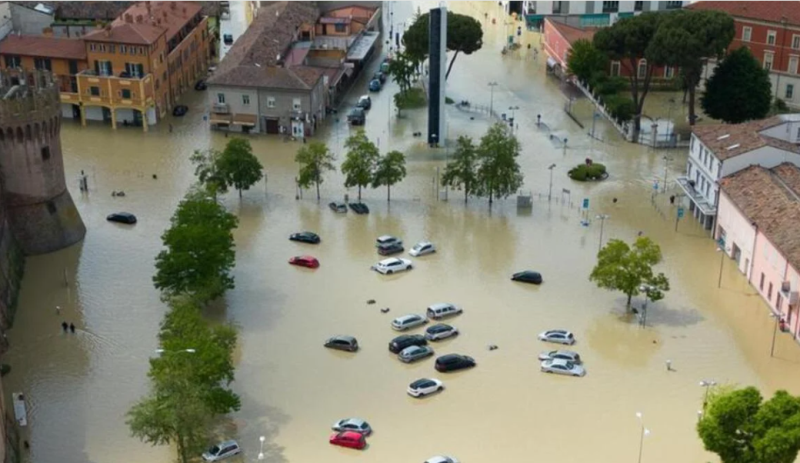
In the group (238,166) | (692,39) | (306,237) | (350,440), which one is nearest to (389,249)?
(306,237)


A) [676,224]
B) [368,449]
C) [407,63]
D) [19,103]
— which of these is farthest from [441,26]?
[368,449]

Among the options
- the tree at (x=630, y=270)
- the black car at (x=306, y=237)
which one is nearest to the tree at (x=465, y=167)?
the black car at (x=306, y=237)

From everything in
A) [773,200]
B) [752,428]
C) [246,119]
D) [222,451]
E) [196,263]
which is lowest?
[222,451]

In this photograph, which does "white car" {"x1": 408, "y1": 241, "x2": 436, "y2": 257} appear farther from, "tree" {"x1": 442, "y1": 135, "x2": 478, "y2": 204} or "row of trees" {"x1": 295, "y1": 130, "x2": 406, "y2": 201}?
"row of trees" {"x1": 295, "y1": 130, "x2": 406, "y2": 201}

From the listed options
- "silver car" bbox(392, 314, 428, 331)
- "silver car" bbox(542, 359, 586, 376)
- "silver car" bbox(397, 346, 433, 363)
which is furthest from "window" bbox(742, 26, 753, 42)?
"silver car" bbox(397, 346, 433, 363)

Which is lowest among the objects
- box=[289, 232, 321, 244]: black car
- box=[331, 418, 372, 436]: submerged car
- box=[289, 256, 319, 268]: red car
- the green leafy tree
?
box=[331, 418, 372, 436]: submerged car

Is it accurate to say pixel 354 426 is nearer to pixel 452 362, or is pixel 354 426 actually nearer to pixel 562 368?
pixel 452 362

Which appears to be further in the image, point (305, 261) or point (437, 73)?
point (437, 73)
